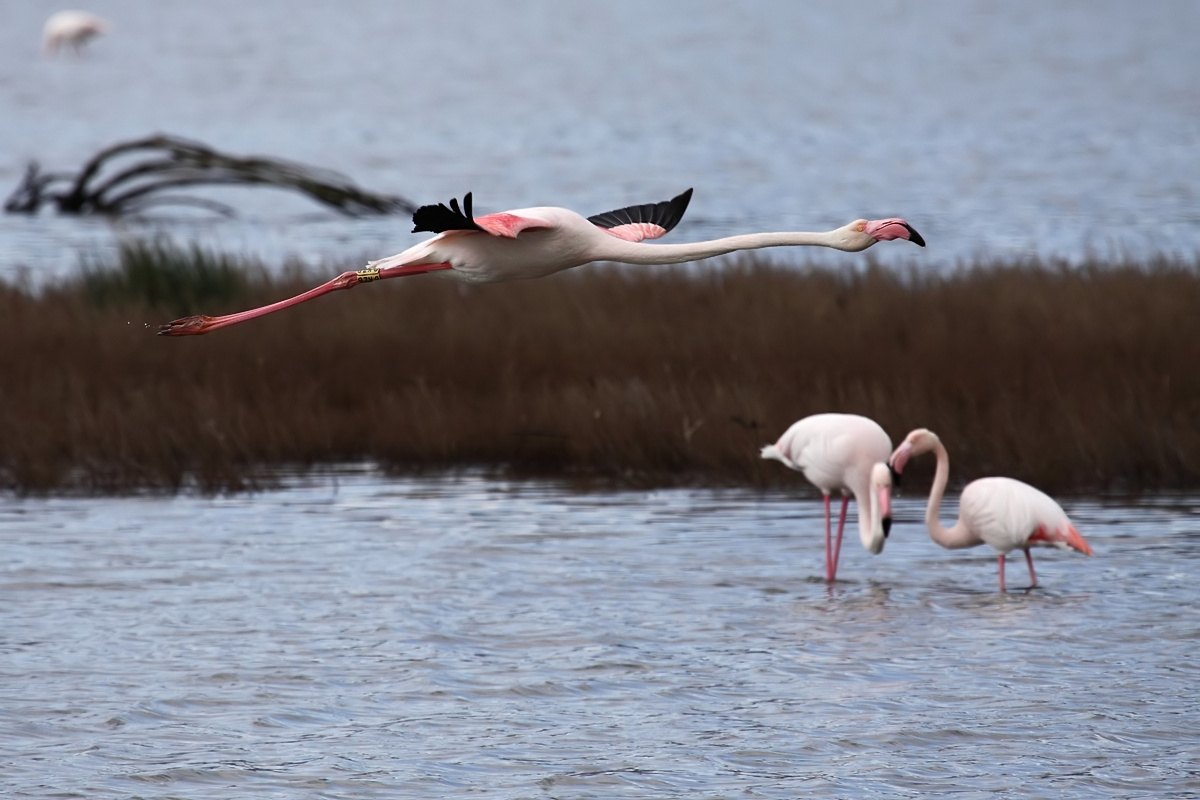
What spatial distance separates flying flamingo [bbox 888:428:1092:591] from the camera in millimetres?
10516

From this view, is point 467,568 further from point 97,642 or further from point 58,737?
point 58,737

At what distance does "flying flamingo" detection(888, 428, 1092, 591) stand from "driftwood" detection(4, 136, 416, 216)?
8.15 metres

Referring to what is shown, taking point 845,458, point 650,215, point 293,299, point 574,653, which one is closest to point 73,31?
point 845,458

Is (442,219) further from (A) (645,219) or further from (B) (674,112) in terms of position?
(B) (674,112)

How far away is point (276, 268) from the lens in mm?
22469

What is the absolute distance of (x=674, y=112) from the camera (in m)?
59.8

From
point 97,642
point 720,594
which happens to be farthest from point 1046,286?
point 97,642

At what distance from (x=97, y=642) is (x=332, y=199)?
13.9 metres

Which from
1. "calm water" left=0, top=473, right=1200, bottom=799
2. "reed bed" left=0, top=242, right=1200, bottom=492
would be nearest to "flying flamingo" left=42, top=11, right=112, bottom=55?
"reed bed" left=0, top=242, right=1200, bottom=492

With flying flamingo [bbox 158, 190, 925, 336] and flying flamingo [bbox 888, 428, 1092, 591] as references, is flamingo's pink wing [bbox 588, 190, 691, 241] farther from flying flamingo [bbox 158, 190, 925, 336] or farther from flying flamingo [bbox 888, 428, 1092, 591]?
flying flamingo [bbox 888, 428, 1092, 591]

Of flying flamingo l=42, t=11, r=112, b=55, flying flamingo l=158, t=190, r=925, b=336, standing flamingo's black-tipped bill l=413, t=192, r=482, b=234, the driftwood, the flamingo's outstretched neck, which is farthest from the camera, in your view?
flying flamingo l=42, t=11, r=112, b=55

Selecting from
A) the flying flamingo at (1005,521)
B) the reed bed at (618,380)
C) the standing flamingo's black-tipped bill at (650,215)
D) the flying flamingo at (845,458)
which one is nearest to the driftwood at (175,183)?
the reed bed at (618,380)

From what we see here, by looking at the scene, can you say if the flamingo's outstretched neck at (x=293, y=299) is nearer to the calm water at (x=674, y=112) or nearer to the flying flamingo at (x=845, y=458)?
the flying flamingo at (x=845, y=458)

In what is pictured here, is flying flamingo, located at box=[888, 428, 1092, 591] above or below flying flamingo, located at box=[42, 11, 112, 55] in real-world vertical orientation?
below
